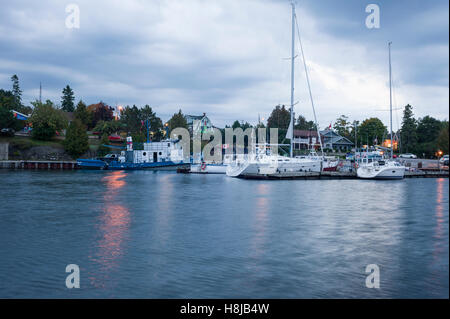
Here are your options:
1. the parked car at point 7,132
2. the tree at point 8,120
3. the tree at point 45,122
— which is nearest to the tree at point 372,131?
the tree at point 45,122

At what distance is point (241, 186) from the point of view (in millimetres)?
42906

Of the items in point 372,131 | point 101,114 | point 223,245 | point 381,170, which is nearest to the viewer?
point 223,245

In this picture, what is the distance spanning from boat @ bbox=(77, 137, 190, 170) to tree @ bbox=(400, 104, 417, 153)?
170 ft

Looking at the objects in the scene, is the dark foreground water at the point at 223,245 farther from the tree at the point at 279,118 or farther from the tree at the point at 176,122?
the tree at the point at 279,118

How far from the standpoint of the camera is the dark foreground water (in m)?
12.8

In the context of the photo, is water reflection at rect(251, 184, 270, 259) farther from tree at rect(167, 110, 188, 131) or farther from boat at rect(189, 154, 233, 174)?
tree at rect(167, 110, 188, 131)

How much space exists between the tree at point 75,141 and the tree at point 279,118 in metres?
55.5

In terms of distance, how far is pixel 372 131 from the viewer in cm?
10488

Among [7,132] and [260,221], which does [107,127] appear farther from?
[260,221]

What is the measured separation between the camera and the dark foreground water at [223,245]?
12.8 meters

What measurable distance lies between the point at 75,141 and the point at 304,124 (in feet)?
242

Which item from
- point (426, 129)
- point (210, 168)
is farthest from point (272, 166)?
point (426, 129)

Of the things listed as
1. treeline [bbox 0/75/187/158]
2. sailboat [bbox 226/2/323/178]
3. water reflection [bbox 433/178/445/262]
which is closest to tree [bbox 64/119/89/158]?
treeline [bbox 0/75/187/158]

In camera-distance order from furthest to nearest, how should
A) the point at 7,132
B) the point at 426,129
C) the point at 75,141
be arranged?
the point at 426,129 < the point at 7,132 < the point at 75,141
